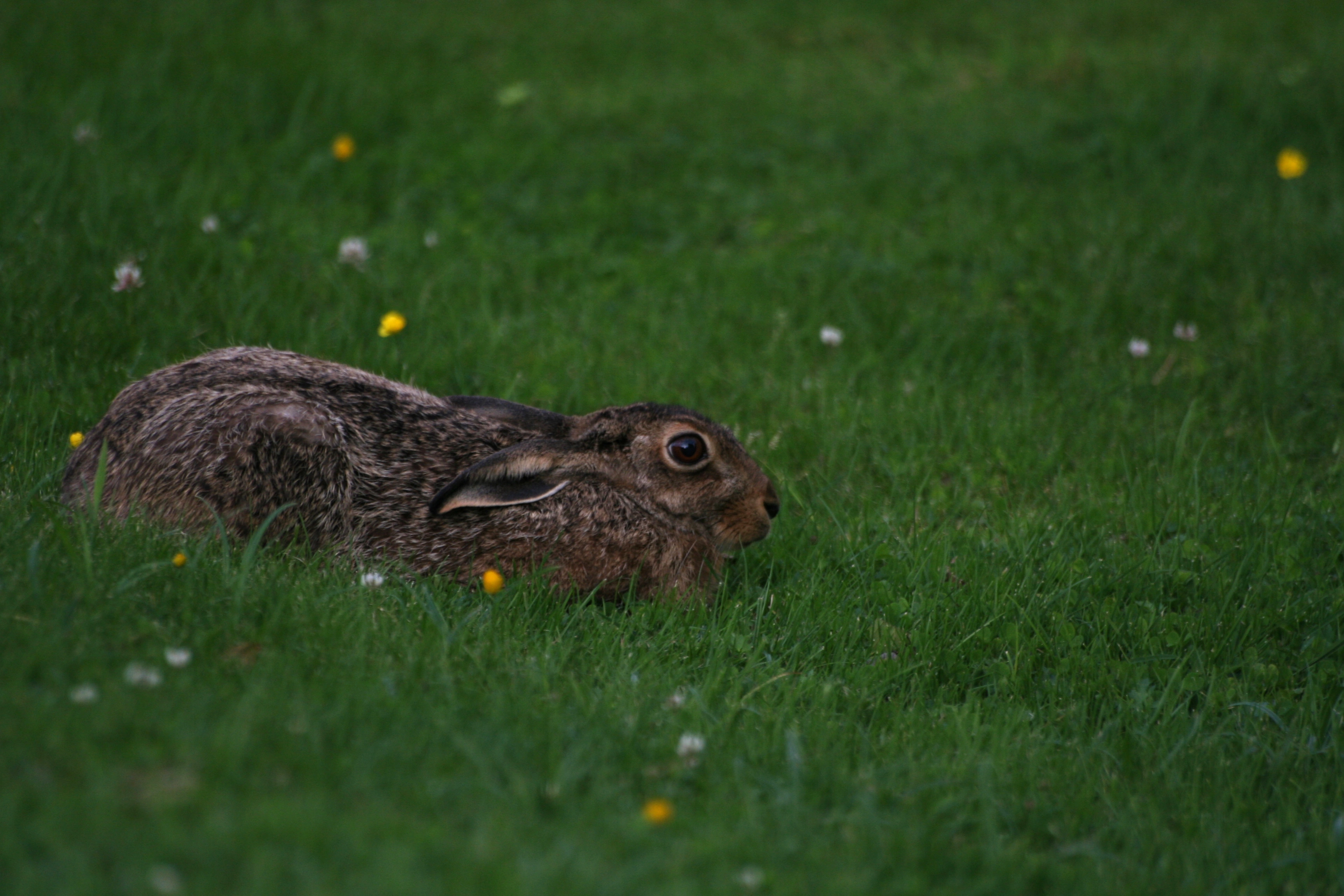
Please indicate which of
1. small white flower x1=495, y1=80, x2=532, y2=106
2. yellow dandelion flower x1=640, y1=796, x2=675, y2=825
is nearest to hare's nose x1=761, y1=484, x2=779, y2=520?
yellow dandelion flower x1=640, y1=796, x2=675, y2=825

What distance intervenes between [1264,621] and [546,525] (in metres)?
3.25

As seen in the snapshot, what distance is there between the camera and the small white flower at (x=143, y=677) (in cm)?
338

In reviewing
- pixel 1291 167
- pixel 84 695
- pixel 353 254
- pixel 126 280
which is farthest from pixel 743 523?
pixel 1291 167

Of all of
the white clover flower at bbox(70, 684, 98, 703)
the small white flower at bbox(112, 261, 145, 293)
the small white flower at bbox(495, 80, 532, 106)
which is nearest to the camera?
the white clover flower at bbox(70, 684, 98, 703)

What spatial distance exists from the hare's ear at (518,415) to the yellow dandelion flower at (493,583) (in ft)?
3.14

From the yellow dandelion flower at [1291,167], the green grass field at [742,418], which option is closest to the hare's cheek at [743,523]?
the green grass field at [742,418]

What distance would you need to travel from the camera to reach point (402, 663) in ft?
13.4

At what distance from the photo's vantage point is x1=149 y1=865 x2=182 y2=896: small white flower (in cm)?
257

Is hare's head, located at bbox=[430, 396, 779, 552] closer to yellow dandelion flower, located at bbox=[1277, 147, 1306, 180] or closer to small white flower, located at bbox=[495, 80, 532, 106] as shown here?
small white flower, located at bbox=[495, 80, 532, 106]

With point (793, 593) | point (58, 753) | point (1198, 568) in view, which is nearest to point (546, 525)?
point (793, 593)

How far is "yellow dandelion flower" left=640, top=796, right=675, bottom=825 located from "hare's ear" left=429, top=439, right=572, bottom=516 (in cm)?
217

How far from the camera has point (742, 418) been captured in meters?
6.95

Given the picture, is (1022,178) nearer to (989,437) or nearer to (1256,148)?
(1256,148)

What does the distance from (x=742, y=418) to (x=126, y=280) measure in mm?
3654
